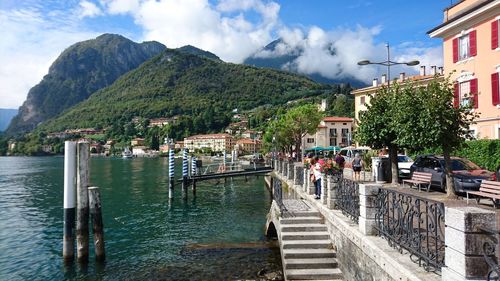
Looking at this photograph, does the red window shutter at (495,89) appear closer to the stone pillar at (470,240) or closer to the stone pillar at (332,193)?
the stone pillar at (332,193)

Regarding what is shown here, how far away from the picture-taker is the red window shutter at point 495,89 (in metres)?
22.8

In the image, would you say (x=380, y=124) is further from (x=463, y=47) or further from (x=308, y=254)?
(x=463, y=47)

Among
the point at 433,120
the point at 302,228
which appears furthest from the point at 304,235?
the point at 433,120

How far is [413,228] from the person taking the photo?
736 centimetres

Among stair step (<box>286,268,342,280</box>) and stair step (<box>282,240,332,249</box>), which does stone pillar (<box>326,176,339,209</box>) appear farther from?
stair step (<box>286,268,342,280</box>)

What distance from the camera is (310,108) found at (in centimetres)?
5459

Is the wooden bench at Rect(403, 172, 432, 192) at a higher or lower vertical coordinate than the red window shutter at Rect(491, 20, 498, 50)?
lower

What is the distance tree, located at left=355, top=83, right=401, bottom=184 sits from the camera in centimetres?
1827

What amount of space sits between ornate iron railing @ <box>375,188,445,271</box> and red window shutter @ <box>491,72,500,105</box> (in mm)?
18856

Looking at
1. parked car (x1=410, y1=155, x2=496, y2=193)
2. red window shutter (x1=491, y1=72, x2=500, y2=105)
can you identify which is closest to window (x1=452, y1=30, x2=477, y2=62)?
red window shutter (x1=491, y1=72, x2=500, y2=105)

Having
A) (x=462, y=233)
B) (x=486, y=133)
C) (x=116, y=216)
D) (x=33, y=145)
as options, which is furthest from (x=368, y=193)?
(x=33, y=145)

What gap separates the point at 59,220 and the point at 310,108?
37.5 m

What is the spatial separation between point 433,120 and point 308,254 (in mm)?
6646

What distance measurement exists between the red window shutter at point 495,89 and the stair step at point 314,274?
60.9ft
